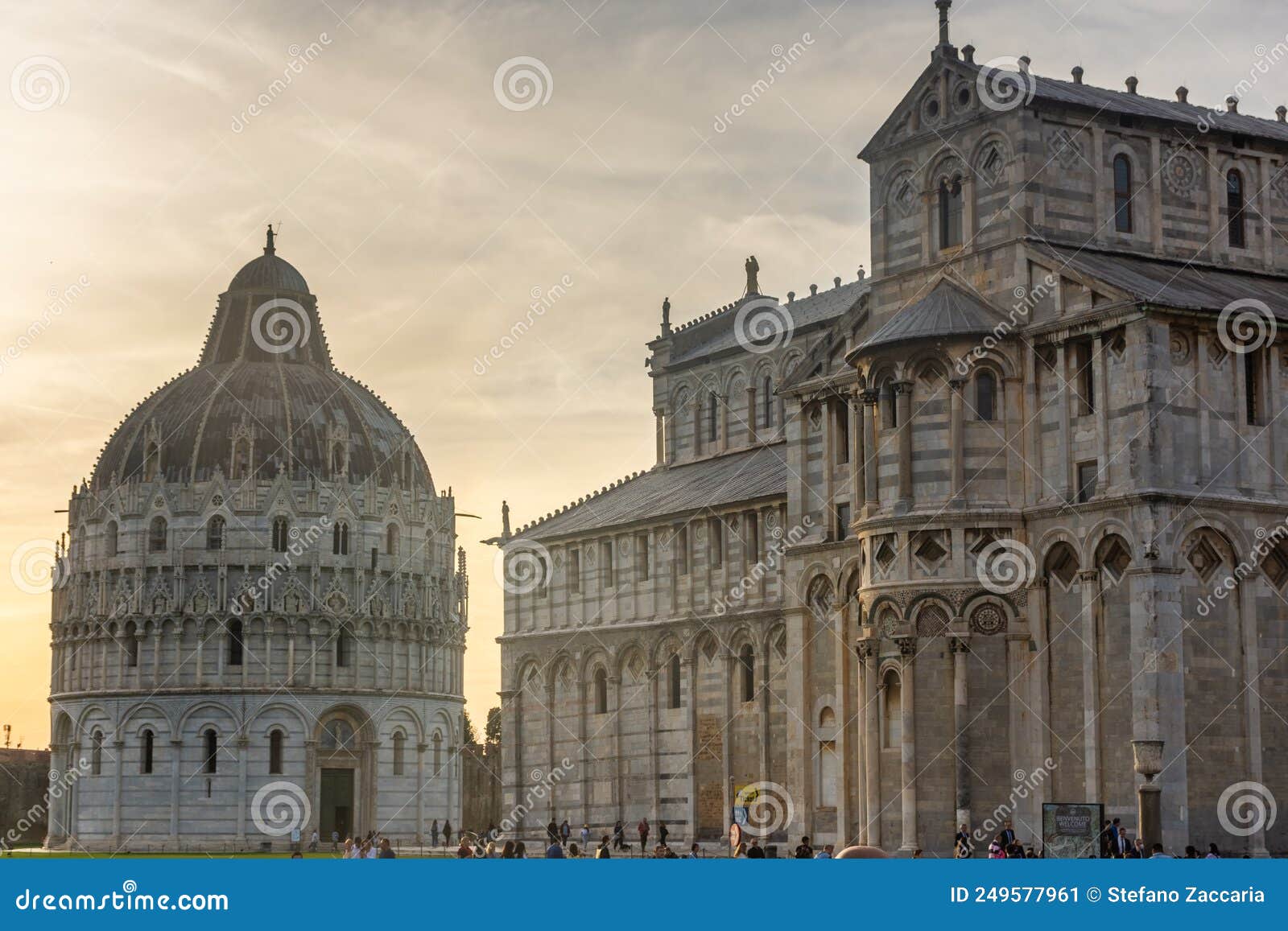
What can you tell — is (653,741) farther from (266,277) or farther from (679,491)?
(266,277)

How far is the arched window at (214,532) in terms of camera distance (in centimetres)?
11569

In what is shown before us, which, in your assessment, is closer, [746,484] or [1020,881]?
[1020,881]

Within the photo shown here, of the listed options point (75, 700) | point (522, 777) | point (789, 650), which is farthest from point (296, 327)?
point (789, 650)

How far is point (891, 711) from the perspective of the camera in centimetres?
5575

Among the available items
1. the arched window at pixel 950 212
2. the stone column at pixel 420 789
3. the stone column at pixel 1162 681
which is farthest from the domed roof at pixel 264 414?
the stone column at pixel 1162 681

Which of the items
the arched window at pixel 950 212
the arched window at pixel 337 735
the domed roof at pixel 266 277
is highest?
the domed roof at pixel 266 277

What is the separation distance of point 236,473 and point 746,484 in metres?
46.9

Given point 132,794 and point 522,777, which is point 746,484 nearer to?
point 522,777

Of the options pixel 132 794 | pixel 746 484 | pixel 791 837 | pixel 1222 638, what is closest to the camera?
pixel 1222 638

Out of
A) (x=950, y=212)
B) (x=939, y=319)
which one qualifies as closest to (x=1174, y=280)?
(x=939, y=319)

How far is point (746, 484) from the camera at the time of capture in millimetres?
77312

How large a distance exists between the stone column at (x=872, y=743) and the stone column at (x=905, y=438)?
12.7 ft

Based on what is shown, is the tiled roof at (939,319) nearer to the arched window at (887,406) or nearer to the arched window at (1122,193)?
the arched window at (887,406)

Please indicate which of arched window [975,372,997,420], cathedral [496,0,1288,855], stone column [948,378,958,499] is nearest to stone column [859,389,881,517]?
cathedral [496,0,1288,855]
